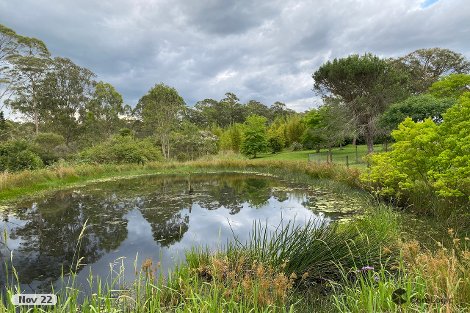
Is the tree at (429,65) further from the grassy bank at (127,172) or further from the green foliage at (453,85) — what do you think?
the grassy bank at (127,172)

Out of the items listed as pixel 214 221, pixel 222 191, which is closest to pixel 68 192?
pixel 222 191

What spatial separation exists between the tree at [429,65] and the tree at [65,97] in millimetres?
36964

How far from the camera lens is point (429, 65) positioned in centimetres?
3228

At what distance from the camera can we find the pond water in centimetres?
552

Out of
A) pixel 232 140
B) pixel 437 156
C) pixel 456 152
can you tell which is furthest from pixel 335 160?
pixel 456 152

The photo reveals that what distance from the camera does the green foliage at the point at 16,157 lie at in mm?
16875

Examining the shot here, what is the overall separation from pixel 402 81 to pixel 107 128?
115 ft

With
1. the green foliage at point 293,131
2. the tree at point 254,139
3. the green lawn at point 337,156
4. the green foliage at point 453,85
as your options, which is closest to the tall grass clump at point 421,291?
the green lawn at point 337,156

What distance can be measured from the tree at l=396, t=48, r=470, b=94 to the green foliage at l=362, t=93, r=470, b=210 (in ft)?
92.5

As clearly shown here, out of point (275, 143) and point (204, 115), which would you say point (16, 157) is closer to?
point (275, 143)

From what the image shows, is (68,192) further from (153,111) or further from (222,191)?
(153,111)

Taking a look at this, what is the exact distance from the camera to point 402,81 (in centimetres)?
2347

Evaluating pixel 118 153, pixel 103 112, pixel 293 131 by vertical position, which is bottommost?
pixel 118 153

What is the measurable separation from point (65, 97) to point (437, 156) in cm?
3730
